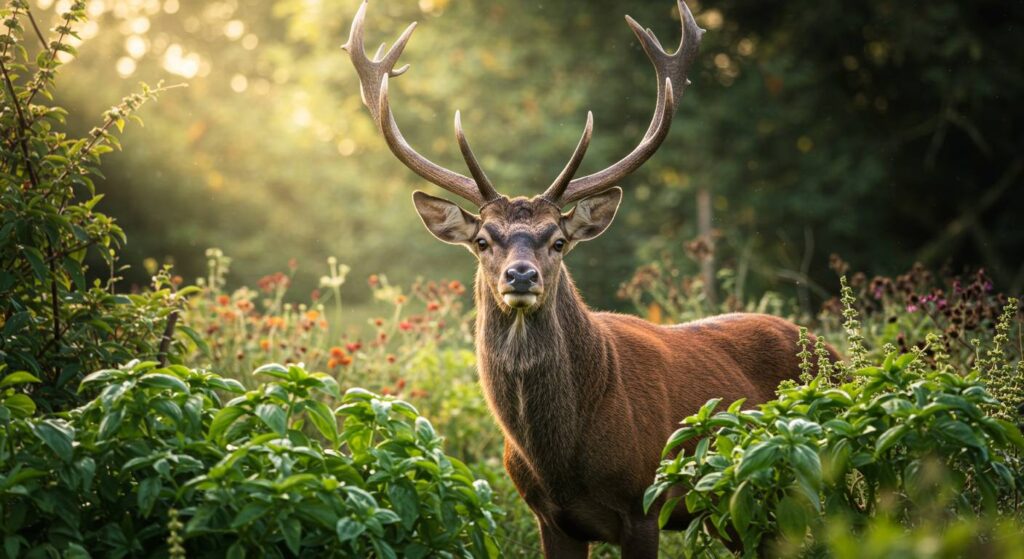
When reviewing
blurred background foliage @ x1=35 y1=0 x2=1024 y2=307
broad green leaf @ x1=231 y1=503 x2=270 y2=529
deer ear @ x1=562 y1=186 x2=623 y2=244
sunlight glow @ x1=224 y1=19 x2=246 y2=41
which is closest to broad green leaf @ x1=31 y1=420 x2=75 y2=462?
broad green leaf @ x1=231 y1=503 x2=270 y2=529

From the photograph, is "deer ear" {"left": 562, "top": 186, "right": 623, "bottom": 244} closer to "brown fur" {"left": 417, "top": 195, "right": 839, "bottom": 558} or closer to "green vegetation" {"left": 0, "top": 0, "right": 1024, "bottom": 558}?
"brown fur" {"left": 417, "top": 195, "right": 839, "bottom": 558}

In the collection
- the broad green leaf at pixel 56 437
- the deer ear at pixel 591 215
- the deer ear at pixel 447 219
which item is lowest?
the broad green leaf at pixel 56 437

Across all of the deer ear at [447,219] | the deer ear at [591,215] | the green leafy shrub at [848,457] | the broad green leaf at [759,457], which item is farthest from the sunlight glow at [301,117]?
the broad green leaf at [759,457]

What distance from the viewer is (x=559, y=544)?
4938 millimetres

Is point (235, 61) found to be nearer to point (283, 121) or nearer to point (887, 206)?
point (283, 121)

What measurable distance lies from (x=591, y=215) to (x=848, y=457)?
7.71ft

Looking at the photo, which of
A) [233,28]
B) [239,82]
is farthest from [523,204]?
[233,28]

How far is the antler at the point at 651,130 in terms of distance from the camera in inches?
207

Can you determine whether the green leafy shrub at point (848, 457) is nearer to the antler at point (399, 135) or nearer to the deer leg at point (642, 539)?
the deer leg at point (642, 539)

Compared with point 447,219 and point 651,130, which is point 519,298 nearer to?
point 447,219

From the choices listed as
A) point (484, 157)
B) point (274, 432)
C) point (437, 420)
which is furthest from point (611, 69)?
point (274, 432)

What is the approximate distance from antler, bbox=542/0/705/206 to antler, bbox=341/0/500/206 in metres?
0.33

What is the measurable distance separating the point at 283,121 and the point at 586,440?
67.1 feet

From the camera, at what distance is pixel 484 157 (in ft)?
61.4
